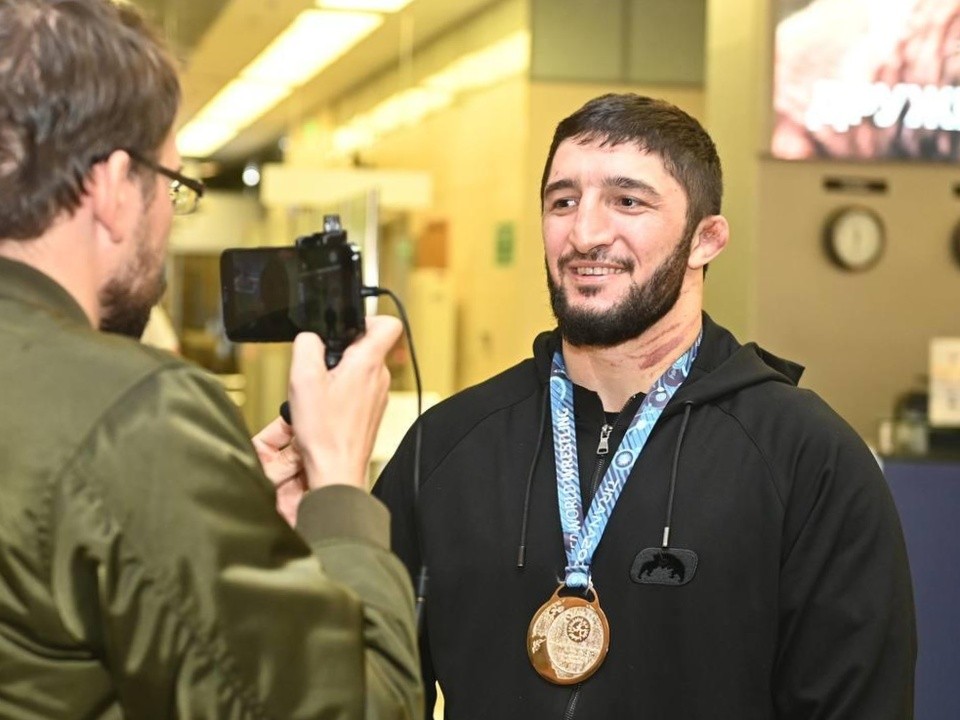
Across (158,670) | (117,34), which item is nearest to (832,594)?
(158,670)

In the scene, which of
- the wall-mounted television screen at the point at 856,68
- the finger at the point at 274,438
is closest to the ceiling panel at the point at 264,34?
the wall-mounted television screen at the point at 856,68

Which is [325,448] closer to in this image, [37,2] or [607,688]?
[37,2]

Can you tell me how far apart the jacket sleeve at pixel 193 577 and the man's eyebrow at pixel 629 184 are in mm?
960

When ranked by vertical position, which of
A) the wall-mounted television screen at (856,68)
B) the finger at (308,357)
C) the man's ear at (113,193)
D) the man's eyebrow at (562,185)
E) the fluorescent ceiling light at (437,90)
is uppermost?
the fluorescent ceiling light at (437,90)

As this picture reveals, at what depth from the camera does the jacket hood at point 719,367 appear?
1878 mm

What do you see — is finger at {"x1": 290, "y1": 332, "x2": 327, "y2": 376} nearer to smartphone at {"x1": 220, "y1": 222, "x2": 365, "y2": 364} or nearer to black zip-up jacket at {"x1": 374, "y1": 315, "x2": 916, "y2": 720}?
smartphone at {"x1": 220, "y1": 222, "x2": 365, "y2": 364}

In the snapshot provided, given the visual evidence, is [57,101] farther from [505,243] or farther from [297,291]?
[505,243]

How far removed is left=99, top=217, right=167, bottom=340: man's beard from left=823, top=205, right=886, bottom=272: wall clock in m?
4.49

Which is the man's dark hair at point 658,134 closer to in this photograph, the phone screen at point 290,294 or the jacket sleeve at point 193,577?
the phone screen at point 290,294

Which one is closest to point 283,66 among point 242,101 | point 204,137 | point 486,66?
point 242,101

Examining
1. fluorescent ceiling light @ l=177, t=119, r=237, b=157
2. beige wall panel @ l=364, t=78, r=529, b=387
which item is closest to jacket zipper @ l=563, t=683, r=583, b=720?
beige wall panel @ l=364, t=78, r=529, b=387

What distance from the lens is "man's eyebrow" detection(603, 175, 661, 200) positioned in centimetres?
194

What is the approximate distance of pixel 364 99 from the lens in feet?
41.1

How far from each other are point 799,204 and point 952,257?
741mm
